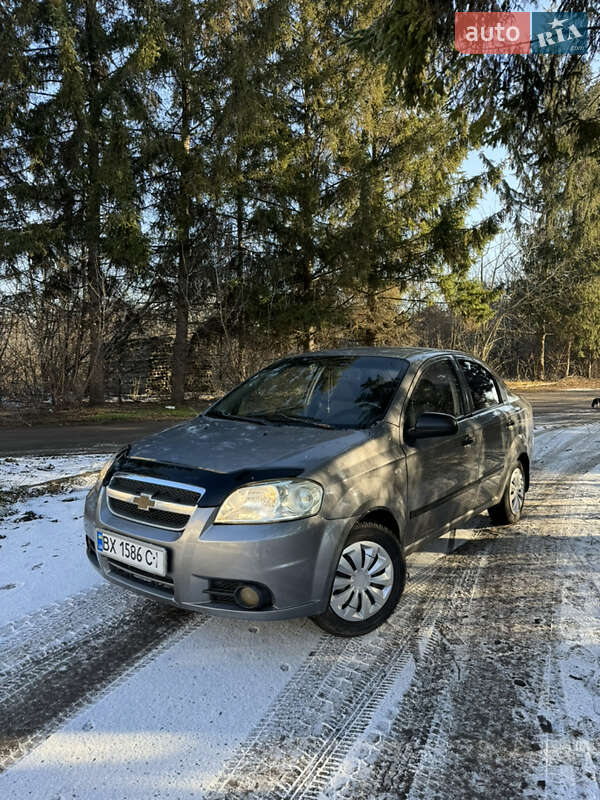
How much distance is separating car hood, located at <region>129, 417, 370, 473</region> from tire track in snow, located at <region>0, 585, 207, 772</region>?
39.8 inches

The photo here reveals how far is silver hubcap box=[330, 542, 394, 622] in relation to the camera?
308 cm

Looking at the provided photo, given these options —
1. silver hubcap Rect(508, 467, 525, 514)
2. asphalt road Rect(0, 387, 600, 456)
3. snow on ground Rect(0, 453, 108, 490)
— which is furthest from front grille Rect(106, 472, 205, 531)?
asphalt road Rect(0, 387, 600, 456)

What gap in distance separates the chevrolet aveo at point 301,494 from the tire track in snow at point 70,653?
1.16ft

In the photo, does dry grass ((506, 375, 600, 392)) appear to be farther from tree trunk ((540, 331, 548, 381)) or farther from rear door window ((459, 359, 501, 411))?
rear door window ((459, 359, 501, 411))

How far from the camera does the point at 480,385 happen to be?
4.92m

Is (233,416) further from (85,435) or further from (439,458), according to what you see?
(85,435)

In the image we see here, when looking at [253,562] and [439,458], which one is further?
[439,458]

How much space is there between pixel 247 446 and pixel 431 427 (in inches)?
47.6

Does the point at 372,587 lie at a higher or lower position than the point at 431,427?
lower

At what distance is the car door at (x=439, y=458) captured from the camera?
3.67 m

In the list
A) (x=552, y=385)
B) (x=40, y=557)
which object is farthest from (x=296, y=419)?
(x=552, y=385)

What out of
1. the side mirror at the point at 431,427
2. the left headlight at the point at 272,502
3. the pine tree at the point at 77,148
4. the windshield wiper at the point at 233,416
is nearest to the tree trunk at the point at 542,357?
the pine tree at the point at 77,148

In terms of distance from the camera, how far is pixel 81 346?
47.0 ft

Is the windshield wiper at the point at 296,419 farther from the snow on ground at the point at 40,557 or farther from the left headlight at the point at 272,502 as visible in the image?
the snow on ground at the point at 40,557
